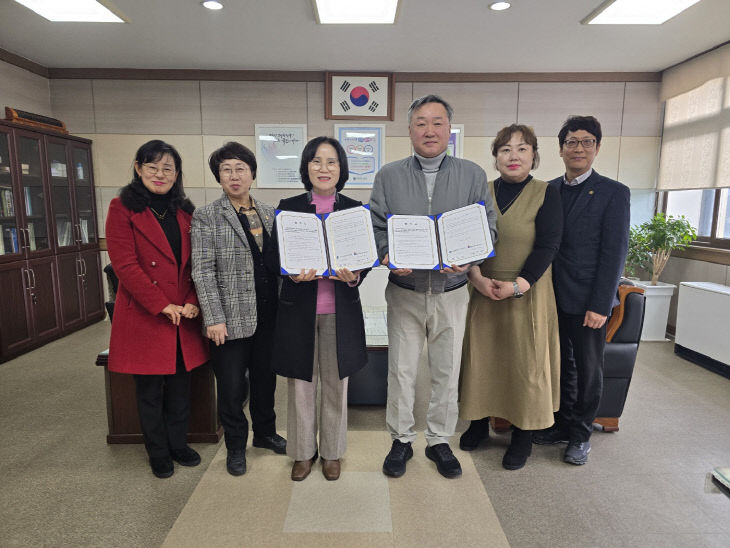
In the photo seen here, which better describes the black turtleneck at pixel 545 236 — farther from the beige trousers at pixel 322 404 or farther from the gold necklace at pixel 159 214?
the gold necklace at pixel 159 214

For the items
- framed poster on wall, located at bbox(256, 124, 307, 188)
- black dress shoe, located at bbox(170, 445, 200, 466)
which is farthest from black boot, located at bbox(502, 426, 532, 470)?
framed poster on wall, located at bbox(256, 124, 307, 188)

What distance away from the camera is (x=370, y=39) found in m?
3.74

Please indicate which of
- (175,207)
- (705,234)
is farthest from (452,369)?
(705,234)

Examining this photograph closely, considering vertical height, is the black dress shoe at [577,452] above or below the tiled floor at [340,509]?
above

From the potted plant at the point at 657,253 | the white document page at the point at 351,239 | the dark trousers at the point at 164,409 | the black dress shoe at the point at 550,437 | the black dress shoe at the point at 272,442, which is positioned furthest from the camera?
the potted plant at the point at 657,253

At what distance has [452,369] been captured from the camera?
196 centimetres

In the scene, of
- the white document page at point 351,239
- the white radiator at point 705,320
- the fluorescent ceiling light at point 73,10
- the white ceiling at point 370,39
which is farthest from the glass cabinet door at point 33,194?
the white radiator at point 705,320

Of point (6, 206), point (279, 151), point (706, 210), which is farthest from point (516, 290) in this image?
point (6, 206)

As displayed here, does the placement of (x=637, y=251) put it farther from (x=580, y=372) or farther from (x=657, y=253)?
(x=580, y=372)

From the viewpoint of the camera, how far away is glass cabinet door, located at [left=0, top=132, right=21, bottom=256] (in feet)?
11.8

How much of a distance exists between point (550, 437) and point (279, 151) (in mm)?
3880

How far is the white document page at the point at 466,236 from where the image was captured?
1.76 m

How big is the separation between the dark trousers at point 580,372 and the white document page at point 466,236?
682 mm

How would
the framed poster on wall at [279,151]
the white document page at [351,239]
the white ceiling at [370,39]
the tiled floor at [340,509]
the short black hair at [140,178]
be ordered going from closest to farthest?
the tiled floor at [340,509] < the white document page at [351,239] < the short black hair at [140,178] < the white ceiling at [370,39] < the framed poster on wall at [279,151]
